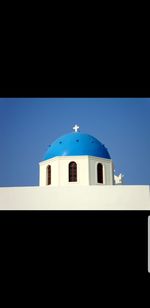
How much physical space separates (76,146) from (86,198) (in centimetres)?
288

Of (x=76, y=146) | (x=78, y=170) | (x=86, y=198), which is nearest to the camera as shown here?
(x=86, y=198)

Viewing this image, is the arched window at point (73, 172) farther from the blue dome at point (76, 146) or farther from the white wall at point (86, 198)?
the white wall at point (86, 198)

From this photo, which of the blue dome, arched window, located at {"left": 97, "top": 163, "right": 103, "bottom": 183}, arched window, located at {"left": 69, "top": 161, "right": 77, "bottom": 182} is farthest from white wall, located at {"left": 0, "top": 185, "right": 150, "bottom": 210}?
the blue dome

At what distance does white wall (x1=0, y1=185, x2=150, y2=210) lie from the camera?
10.6 metres

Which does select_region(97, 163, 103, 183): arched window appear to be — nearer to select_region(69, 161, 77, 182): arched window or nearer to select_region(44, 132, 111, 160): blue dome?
select_region(44, 132, 111, 160): blue dome

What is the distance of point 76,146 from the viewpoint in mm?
12852

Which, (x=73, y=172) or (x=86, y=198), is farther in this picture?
(x=73, y=172)

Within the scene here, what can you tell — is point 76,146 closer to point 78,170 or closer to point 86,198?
point 78,170

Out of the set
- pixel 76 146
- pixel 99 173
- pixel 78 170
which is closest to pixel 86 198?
pixel 78 170

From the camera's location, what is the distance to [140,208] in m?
10.6

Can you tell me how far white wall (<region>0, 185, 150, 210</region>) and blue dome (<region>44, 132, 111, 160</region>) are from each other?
2401 mm
